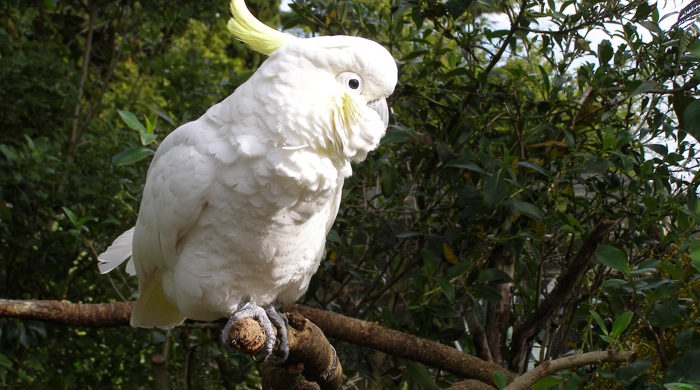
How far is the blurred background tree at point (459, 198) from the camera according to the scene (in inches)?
71.9

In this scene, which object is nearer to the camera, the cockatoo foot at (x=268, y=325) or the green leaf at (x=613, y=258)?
the green leaf at (x=613, y=258)

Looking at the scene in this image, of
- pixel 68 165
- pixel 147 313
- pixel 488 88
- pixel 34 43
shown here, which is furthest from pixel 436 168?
pixel 34 43

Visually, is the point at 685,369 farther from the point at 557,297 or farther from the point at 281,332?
the point at 281,332

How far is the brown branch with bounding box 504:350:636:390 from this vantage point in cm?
154

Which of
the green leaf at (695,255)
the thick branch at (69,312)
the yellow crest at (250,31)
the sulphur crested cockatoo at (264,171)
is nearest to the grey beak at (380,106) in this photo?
the sulphur crested cockatoo at (264,171)

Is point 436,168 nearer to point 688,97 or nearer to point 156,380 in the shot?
point 688,97

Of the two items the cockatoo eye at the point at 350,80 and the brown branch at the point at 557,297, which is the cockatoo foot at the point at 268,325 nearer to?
the cockatoo eye at the point at 350,80

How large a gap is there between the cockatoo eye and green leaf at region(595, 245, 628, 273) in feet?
2.10

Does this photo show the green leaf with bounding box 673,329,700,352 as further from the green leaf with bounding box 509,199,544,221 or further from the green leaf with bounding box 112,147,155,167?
the green leaf with bounding box 112,147,155,167

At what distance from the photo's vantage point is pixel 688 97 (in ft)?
5.96

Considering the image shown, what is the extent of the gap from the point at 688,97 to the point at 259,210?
110cm

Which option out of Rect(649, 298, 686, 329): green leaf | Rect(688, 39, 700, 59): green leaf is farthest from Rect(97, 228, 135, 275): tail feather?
Rect(688, 39, 700, 59): green leaf

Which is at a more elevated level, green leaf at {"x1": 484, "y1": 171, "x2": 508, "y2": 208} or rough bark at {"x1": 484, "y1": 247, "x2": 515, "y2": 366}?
green leaf at {"x1": 484, "y1": 171, "x2": 508, "y2": 208}

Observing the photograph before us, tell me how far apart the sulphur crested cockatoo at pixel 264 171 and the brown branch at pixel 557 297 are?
0.61 meters
